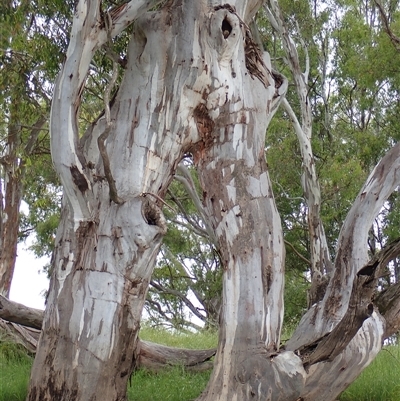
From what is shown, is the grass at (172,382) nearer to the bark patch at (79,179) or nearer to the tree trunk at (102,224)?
the tree trunk at (102,224)

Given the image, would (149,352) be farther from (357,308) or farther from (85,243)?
(357,308)

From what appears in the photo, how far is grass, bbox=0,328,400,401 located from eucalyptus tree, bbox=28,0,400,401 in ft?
3.13

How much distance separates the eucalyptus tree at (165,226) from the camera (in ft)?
11.6

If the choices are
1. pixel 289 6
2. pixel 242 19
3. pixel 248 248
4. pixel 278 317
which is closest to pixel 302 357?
pixel 278 317

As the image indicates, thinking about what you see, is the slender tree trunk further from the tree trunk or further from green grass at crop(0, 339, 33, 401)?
the tree trunk

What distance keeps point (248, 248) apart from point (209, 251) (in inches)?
502

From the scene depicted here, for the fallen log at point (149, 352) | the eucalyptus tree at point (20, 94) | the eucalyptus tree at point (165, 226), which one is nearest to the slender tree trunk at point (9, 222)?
the eucalyptus tree at point (20, 94)

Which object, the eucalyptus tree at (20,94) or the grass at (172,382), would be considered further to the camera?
the eucalyptus tree at (20,94)

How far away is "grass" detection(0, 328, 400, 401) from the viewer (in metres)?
4.71

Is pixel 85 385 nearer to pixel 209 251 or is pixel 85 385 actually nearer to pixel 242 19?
pixel 242 19

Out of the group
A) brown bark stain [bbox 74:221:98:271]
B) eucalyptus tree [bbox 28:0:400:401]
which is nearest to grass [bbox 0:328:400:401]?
eucalyptus tree [bbox 28:0:400:401]

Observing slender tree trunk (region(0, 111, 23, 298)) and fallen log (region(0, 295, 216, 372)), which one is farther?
slender tree trunk (region(0, 111, 23, 298))

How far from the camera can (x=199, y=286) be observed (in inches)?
635

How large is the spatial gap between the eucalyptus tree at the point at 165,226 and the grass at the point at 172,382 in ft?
3.13
